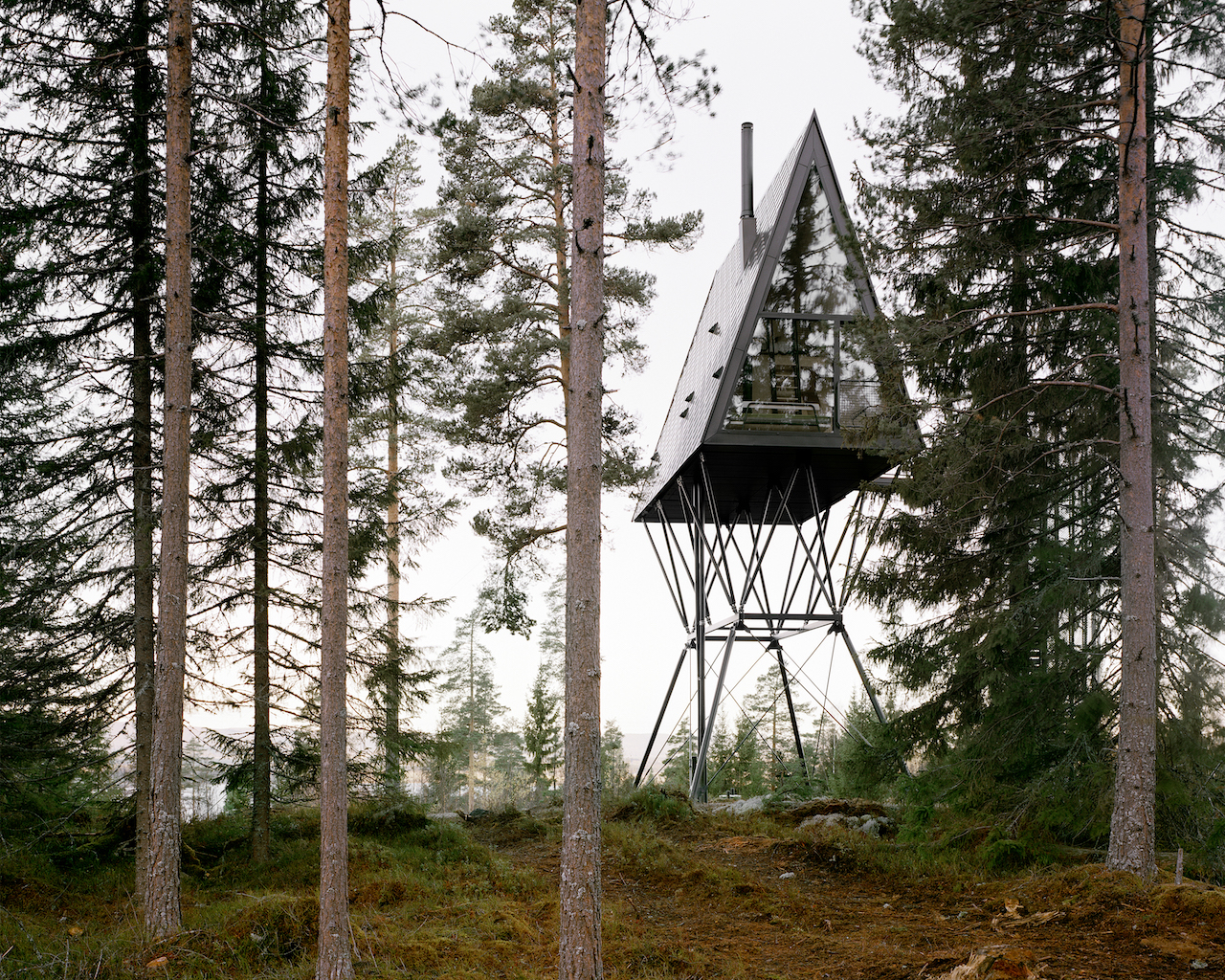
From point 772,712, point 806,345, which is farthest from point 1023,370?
point 772,712

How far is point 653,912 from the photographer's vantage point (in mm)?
8961

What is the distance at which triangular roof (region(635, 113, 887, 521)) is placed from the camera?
13.8 meters

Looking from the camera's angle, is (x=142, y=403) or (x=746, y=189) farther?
(x=746, y=189)

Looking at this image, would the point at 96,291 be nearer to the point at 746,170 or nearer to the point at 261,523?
the point at 261,523

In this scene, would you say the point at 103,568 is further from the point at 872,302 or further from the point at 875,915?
the point at 872,302

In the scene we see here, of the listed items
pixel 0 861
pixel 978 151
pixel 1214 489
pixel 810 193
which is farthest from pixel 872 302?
pixel 0 861

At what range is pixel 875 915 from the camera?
8398mm

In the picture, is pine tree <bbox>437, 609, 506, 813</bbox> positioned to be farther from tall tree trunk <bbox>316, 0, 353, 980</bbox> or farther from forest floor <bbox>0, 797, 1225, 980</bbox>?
tall tree trunk <bbox>316, 0, 353, 980</bbox>

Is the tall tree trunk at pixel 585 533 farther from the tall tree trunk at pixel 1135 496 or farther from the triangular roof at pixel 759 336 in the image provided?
the triangular roof at pixel 759 336

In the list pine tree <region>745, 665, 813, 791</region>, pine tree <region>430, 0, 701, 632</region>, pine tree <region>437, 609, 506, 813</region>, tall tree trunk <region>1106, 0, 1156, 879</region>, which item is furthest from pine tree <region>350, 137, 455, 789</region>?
pine tree <region>745, 665, 813, 791</region>

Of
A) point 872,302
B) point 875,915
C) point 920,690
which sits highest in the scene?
point 872,302

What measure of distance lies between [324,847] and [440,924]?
1.73m

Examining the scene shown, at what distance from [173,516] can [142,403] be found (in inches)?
93.4

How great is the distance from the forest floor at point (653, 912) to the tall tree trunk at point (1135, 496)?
0.58m
